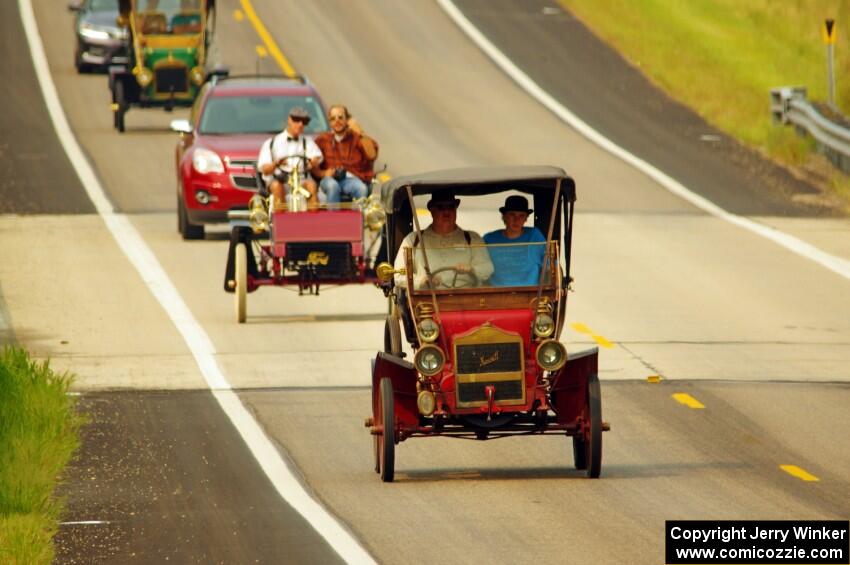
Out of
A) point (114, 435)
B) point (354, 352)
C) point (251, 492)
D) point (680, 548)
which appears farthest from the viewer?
point (354, 352)

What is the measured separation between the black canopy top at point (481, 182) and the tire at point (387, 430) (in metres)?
1.50

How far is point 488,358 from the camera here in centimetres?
1327

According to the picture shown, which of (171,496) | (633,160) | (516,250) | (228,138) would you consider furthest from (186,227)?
(171,496)

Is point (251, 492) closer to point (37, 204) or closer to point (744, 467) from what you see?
point (744, 467)

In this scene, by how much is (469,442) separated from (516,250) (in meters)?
1.74

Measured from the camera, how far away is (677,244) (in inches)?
1040

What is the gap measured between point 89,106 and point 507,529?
95.2ft

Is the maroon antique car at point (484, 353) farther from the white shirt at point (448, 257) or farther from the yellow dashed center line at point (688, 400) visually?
the yellow dashed center line at point (688, 400)

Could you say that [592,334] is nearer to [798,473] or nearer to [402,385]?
[798,473]

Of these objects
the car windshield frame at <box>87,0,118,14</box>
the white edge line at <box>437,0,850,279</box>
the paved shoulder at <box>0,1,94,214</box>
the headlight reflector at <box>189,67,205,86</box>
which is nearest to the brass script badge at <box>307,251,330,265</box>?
the white edge line at <box>437,0,850,279</box>

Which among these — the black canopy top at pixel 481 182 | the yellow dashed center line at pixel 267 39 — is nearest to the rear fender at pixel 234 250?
the black canopy top at pixel 481 182

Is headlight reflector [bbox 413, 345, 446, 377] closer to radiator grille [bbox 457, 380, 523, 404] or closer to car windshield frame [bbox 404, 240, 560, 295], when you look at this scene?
radiator grille [bbox 457, 380, 523, 404]

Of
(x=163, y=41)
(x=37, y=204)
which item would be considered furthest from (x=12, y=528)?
(x=163, y=41)

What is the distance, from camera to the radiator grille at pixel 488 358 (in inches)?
521
